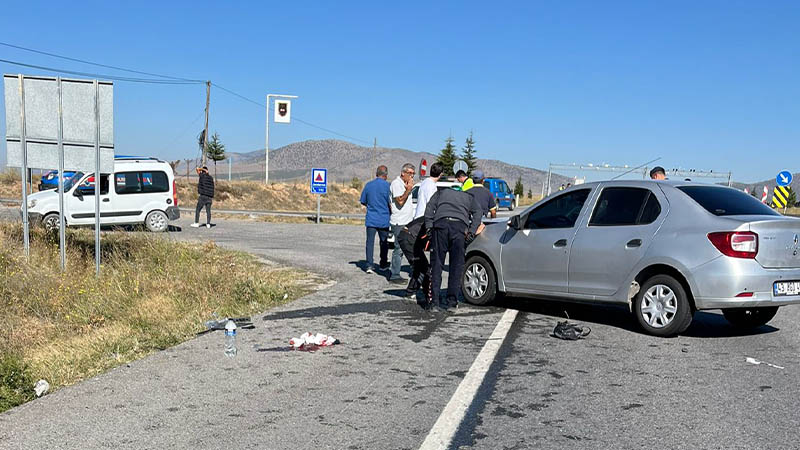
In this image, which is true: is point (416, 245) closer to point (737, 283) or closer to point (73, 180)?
point (737, 283)

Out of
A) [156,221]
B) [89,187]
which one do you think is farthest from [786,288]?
[89,187]

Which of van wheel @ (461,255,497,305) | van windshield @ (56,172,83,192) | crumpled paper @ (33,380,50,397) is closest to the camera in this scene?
crumpled paper @ (33,380,50,397)

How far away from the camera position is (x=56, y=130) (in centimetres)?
1092

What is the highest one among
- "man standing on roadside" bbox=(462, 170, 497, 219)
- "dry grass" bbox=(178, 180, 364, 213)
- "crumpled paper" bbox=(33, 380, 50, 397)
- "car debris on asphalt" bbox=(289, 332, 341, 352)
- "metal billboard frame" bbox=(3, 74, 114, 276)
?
"metal billboard frame" bbox=(3, 74, 114, 276)

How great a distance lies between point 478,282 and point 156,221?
13919 millimetres

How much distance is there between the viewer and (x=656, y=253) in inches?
294

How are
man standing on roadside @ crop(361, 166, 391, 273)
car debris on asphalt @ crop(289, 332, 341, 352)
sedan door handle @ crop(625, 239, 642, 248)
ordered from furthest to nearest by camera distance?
man standing on roadside @ crop(361, 166, 391, 273) → sedan door handle @ crop(625, 239, 642, 248) → car debris on asphalt @ crop(289, 332, 341, 352)

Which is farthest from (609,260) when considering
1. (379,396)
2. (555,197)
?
(379,396)

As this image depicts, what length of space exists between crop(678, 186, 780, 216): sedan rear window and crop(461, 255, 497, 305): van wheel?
2.69m

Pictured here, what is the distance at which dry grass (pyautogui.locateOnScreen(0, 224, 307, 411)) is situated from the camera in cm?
661

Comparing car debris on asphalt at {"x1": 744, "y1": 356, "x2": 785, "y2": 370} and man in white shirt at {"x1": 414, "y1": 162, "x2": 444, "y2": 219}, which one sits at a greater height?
man in white shirt at {"x1": 414, "y1": 162, "x2": 444, "y2": 219}

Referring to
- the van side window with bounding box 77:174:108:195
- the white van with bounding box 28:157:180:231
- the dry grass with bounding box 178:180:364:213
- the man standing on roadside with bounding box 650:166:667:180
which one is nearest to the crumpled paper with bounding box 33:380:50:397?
the man standing on roadside with bounding box 650:166:667:180

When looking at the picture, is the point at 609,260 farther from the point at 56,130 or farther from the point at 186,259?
the point at 56,130

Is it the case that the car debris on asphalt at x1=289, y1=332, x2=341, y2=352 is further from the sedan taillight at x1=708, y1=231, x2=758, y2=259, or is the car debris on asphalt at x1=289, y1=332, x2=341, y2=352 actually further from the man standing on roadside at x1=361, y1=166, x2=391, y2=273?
the man standing on roadside at x1=361, y1=166, x2=391, y2=273
